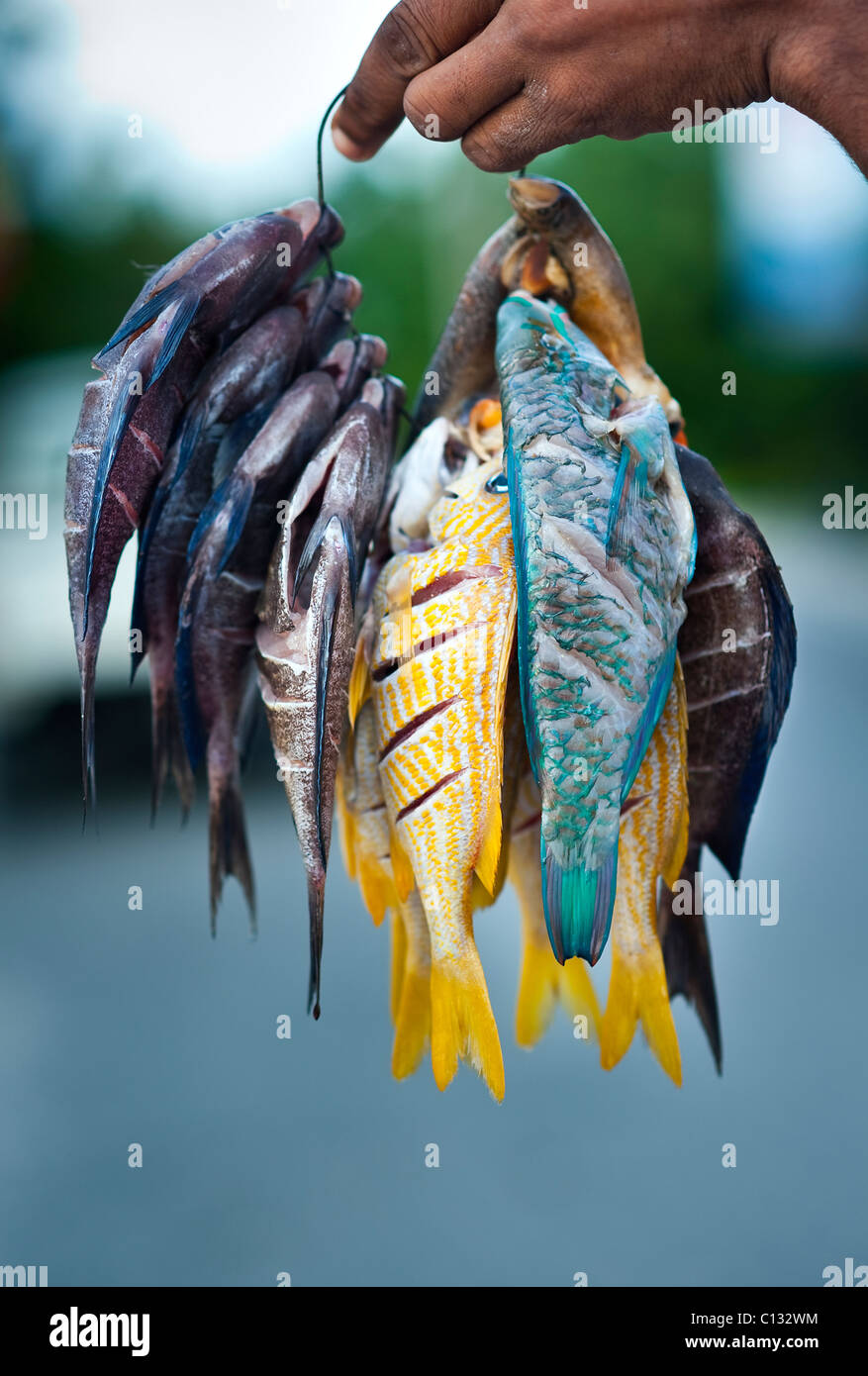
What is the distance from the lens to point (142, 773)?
3023mm

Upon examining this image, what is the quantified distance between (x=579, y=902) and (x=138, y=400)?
14.5 inches

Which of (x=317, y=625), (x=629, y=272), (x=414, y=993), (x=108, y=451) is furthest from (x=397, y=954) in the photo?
(x=629, y=272)

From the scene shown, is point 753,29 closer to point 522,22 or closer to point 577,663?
point 522,22

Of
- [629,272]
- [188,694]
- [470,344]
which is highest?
[629,272]

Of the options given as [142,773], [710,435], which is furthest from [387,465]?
[710,435]

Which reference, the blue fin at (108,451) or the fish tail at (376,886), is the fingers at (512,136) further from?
the fish tail at (376,886)

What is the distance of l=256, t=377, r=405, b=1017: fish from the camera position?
578 millimetres

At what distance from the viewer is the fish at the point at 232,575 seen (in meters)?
0.62

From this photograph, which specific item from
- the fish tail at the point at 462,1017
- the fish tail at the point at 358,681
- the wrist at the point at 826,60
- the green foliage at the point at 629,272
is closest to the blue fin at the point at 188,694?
the fish tail at the point at 358,681

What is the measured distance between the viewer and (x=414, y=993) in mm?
697

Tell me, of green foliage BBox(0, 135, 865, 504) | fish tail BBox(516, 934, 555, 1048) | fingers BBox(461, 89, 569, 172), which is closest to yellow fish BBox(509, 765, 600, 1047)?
fish tail BBox(516, 934, 555, 1048)

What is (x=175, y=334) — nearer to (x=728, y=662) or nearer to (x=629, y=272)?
(x=728, y=662)

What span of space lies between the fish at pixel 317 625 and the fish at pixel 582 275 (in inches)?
7.0

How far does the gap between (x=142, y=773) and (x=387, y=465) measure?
2.52 metres
